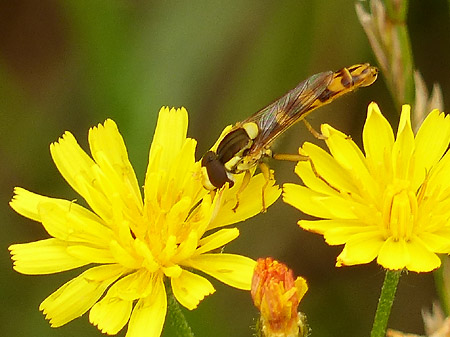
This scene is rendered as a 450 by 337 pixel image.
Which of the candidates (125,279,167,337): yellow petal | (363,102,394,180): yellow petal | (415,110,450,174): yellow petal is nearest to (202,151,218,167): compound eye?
(125,279,167,337): yellow petal

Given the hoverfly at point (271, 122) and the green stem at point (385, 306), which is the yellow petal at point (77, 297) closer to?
the hoverfly at point (271, 122)

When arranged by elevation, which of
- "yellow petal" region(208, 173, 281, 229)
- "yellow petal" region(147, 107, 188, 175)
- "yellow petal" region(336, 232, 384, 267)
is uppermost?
"yellow petal" region(147, 107, 188, 175)

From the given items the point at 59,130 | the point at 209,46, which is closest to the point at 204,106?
the point at 209,46

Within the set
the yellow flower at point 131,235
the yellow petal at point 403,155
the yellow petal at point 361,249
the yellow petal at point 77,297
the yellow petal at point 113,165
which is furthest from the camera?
the yellow petal at point 113,165

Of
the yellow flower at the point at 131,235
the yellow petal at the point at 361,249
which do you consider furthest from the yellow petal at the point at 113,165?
the yellow petal at the point at 361,249

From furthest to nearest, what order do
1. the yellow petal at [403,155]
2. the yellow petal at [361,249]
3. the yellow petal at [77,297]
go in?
the yellow petal at [403,155] < the yellow petal at [77,297] < the yellow petal at [361,249]

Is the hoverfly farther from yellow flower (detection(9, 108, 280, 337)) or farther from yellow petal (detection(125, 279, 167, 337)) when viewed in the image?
yellow petal (detection(125, 279, 167, 337))

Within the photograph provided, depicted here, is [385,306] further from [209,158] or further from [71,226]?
[71,226]
